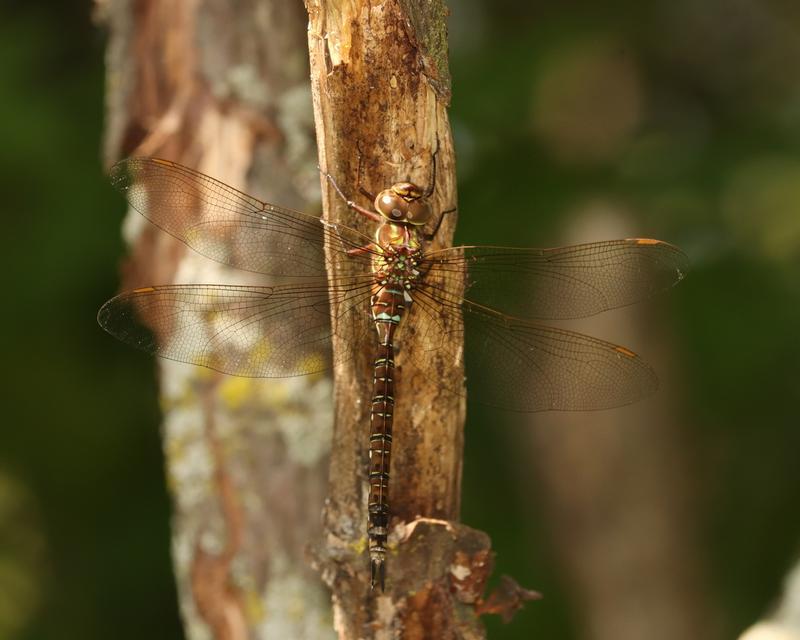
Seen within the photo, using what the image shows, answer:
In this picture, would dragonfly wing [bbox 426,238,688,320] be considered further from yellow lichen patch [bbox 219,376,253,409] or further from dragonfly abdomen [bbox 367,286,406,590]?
yellow lichen patch [bbox 219,376,253,409]

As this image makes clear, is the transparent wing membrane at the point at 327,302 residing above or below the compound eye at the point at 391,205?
below

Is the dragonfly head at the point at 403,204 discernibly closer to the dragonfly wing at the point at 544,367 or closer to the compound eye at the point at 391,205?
the compound eye at the point at 391,205

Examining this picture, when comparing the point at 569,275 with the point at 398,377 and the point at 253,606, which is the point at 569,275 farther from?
the point at 253,606

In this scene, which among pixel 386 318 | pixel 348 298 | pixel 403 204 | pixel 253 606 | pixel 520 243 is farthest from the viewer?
pixel 520 243

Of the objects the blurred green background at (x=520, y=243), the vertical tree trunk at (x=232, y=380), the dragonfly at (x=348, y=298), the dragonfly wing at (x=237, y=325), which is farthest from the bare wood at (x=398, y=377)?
the blurred green background at (x=520, y=243)

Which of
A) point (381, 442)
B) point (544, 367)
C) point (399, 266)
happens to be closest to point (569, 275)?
point (544, 367)

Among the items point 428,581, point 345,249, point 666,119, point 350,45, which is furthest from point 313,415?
point 666,119
